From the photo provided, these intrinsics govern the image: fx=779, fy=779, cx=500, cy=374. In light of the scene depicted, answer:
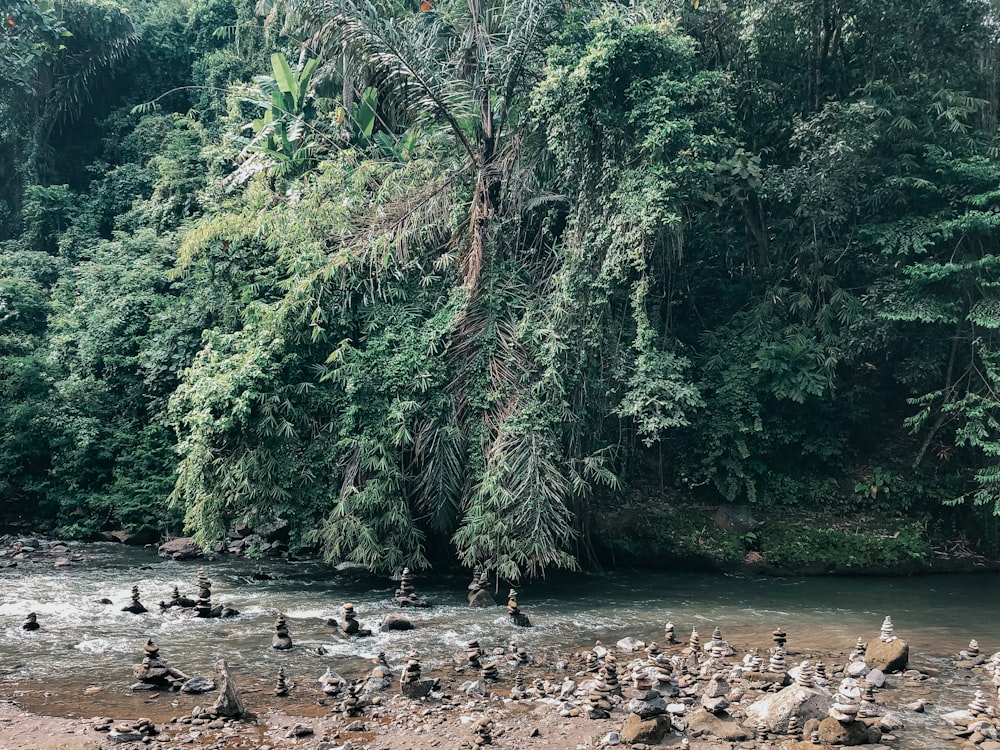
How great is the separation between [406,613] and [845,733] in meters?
5.62

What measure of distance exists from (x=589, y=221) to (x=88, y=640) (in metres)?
8.65

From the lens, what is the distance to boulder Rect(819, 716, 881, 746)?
18.6ft

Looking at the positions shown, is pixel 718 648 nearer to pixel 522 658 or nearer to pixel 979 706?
pixel 522 658

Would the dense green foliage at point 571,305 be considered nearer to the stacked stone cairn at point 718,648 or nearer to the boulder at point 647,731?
the stacked stone cairn at point 718,648

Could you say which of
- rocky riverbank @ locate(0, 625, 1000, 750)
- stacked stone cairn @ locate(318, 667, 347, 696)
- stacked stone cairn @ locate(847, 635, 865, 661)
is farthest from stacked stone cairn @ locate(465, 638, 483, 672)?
stacked stone cairn @ locate(847, 635, 865, 661)

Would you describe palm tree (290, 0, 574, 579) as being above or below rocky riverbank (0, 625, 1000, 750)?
above

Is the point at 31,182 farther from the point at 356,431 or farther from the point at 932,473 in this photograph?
the point at 932,473

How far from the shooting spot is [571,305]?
459 inches

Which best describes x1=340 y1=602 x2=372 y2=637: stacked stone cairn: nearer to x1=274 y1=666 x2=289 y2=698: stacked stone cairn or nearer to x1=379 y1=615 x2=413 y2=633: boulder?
x1=379 y1=615 x2=413 y2=633: boulder

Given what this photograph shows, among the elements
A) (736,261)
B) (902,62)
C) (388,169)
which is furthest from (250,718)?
(902,62)

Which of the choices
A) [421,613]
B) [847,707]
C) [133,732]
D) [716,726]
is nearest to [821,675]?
[847,707]

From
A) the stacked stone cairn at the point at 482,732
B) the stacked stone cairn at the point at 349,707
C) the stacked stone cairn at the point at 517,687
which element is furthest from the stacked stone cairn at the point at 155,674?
Answer: the stacked stone cairn at the point at 517,687

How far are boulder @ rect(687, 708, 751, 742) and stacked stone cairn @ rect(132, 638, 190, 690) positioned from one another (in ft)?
14.8

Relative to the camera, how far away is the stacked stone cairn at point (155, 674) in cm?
705
